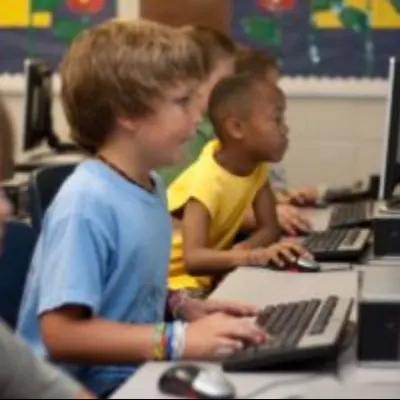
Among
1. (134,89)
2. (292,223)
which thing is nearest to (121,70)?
(134,89)

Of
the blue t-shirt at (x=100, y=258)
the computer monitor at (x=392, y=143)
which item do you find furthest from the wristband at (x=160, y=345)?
the computer monitor at (x=392, y=143)

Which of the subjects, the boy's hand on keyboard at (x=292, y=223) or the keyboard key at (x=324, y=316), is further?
the boy's hand on keyboard at (x=292, y=223)

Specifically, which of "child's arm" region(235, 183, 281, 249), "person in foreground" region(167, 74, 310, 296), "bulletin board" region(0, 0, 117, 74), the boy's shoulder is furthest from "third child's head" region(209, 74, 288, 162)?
"bulletin board" region(0, 0, 117, 74)

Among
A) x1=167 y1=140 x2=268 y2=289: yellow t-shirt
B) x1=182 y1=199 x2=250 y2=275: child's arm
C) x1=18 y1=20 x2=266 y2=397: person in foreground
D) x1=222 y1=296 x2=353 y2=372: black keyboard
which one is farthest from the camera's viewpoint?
x1=167 y1=140 x2=268 y2=289: yellow t-shirt

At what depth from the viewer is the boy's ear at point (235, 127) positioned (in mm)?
3279

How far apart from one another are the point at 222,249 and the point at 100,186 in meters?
1.23

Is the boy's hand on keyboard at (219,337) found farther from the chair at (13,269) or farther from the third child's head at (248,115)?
the third child's head at (248,115)

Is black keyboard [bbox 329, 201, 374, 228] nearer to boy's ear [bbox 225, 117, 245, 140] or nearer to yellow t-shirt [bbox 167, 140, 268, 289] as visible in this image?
yellow t-shirt [bbox 167, 140, 268, 289]

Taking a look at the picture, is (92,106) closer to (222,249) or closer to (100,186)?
(100,186)

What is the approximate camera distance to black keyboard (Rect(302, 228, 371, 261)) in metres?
2.97

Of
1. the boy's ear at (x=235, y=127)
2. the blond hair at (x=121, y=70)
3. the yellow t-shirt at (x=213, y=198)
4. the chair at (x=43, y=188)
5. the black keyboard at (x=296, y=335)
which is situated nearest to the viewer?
the black keyboard at (x=296, y=335)

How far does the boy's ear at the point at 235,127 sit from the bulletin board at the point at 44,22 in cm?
187

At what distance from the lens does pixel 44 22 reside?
16.5 feet

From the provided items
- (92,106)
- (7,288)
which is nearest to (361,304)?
(92,106)
